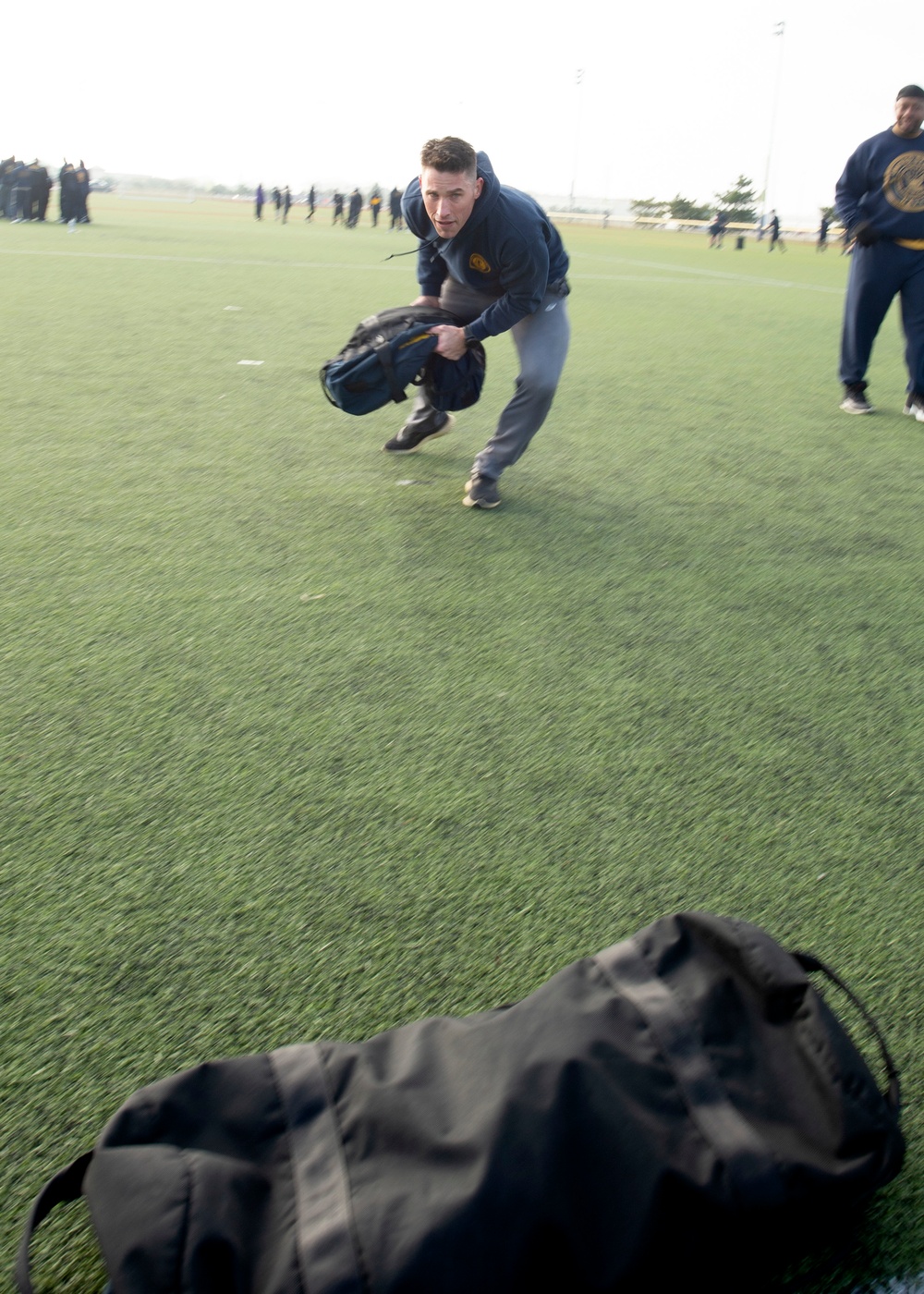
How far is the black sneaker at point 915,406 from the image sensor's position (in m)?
6.01

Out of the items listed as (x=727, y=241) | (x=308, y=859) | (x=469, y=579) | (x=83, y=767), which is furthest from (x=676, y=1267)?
(x=727, y=241)

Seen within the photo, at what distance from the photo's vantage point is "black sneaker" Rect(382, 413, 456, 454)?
15.5 feet

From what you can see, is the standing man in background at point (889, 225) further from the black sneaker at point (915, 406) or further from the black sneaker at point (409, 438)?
the black sneaker at point (409, 438)

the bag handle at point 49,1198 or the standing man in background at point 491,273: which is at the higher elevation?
the standing man in background at point 491,273

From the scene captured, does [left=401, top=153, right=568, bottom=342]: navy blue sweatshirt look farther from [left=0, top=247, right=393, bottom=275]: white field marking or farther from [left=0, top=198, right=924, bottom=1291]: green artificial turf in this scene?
[left=0, top=247, right=393, bottom=275]: white field marking

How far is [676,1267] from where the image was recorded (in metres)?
1.14

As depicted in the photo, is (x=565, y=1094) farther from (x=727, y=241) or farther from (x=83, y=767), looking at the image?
(x=727, y=241)

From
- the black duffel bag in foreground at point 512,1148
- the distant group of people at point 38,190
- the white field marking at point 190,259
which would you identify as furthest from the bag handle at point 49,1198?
Result: the distant group of people at point 38,190

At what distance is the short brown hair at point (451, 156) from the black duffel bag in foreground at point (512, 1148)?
2.73 m

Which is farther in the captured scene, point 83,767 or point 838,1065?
point 83,767

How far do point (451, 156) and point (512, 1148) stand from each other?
300 cm

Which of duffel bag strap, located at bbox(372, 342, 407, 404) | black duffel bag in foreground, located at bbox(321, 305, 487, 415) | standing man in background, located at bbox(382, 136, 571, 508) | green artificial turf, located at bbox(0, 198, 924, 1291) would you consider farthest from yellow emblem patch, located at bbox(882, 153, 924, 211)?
duffel bag strap, located at bbox(372, 342, 407, 404)

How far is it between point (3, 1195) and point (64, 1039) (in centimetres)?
26

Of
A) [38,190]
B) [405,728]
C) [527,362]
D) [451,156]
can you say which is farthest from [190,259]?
[405,728]
